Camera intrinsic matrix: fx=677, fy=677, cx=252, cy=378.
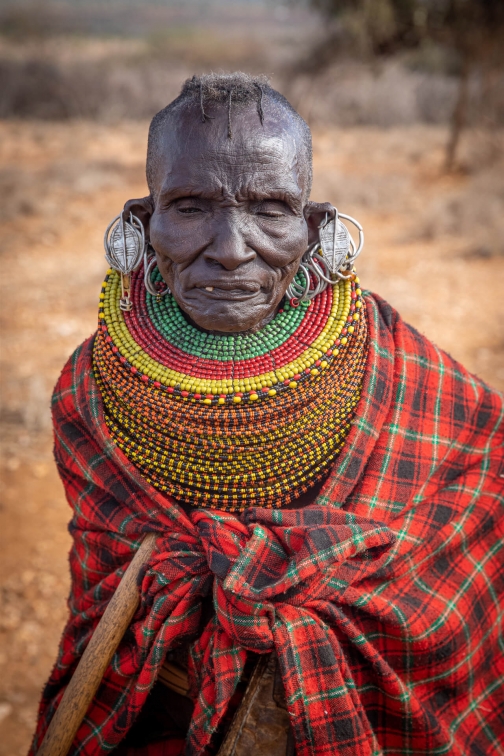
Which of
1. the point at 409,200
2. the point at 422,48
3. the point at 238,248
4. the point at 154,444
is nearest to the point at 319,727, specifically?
the point at 154,444

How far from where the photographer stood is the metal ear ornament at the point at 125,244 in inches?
69.9

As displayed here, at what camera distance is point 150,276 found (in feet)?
6.02

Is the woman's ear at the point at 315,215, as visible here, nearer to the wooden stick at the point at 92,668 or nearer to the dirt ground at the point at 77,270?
the wooden stick at the point at 92,668

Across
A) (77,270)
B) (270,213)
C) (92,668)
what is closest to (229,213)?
(270,213)

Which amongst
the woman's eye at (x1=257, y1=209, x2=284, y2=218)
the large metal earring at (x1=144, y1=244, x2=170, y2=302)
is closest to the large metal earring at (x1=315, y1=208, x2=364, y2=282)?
the woman's eye at (x1=257, y1=209, x2=284, y2=218)

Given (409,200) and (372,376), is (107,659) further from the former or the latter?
(409,200)

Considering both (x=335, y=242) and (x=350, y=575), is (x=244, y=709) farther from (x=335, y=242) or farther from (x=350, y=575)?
(x=335, y=242)

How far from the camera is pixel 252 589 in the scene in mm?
1500

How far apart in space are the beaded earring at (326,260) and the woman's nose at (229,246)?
0.25 metres

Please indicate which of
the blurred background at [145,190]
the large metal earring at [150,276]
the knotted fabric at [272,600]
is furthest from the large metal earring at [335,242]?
the blurred background at [145,190]

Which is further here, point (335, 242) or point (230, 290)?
point (335, 242)

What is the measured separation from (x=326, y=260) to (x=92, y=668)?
1182mm

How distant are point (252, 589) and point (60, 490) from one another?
2942 mm

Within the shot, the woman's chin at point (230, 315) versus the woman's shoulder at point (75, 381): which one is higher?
the woman's chin at point (230, 315)
